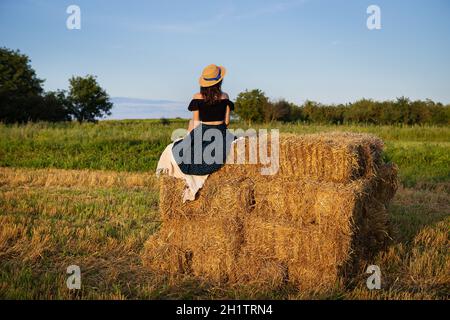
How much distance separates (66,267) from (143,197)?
426 centimetres

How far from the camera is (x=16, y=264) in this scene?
18.6ft

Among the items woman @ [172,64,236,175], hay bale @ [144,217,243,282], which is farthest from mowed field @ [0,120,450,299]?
woman @ [172,64,236,175]

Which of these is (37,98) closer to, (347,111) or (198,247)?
(347,111)

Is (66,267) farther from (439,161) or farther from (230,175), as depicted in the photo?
(439,161)

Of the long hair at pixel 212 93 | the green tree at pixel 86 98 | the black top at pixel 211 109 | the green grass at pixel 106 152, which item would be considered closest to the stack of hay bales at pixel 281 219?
the black top at pixel 211 109

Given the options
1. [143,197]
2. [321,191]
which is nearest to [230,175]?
[321,191]

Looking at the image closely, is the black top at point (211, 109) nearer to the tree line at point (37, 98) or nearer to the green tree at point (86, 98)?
the tree line at point (37, 98)

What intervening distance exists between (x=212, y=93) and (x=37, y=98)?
4224cm

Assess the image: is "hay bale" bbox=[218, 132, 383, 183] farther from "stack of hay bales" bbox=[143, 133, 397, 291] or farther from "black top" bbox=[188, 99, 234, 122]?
"black top" bbox=[188, 99, 234, 122]

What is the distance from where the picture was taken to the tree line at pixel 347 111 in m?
35.8

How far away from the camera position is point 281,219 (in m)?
5.53

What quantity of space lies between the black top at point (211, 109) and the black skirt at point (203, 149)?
122 mm

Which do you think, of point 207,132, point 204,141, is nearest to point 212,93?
point 207,132

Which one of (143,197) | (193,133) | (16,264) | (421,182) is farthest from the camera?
(421,182)
